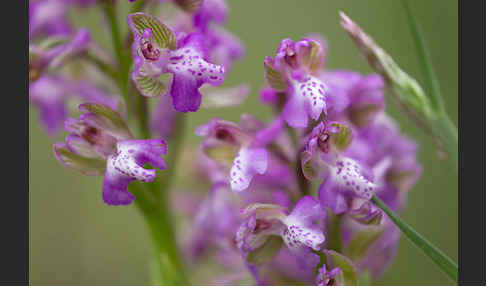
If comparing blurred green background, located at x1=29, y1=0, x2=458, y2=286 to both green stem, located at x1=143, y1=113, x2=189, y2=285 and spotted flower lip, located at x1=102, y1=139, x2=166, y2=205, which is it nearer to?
green stem, located at x1=143, y1=113, x2=189, y2=285

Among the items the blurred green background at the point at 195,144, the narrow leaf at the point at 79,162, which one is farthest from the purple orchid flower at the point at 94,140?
the blurred green background at the point at 195,144

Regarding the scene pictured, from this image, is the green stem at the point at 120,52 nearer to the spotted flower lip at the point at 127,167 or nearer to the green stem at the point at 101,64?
the green stem at the point at 101,64

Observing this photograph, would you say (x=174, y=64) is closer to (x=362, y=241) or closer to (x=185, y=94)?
(x=185, y=94)

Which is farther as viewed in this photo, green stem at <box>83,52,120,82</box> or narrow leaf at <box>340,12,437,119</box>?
green stem at <box>83,52,120,82</box>

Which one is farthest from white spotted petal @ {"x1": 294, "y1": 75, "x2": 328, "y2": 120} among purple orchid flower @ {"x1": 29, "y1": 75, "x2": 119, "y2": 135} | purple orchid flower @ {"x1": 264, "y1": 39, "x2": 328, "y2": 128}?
purple orchid flower @ {"x1": 29, "y1": 75, "x2": 119, "y2": 135}

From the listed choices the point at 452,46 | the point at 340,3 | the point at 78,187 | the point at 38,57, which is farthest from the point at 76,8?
the point at 340,3

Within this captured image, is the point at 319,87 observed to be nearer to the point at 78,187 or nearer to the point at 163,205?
the point at 163,205

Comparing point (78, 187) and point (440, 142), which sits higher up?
point (440, 142)
